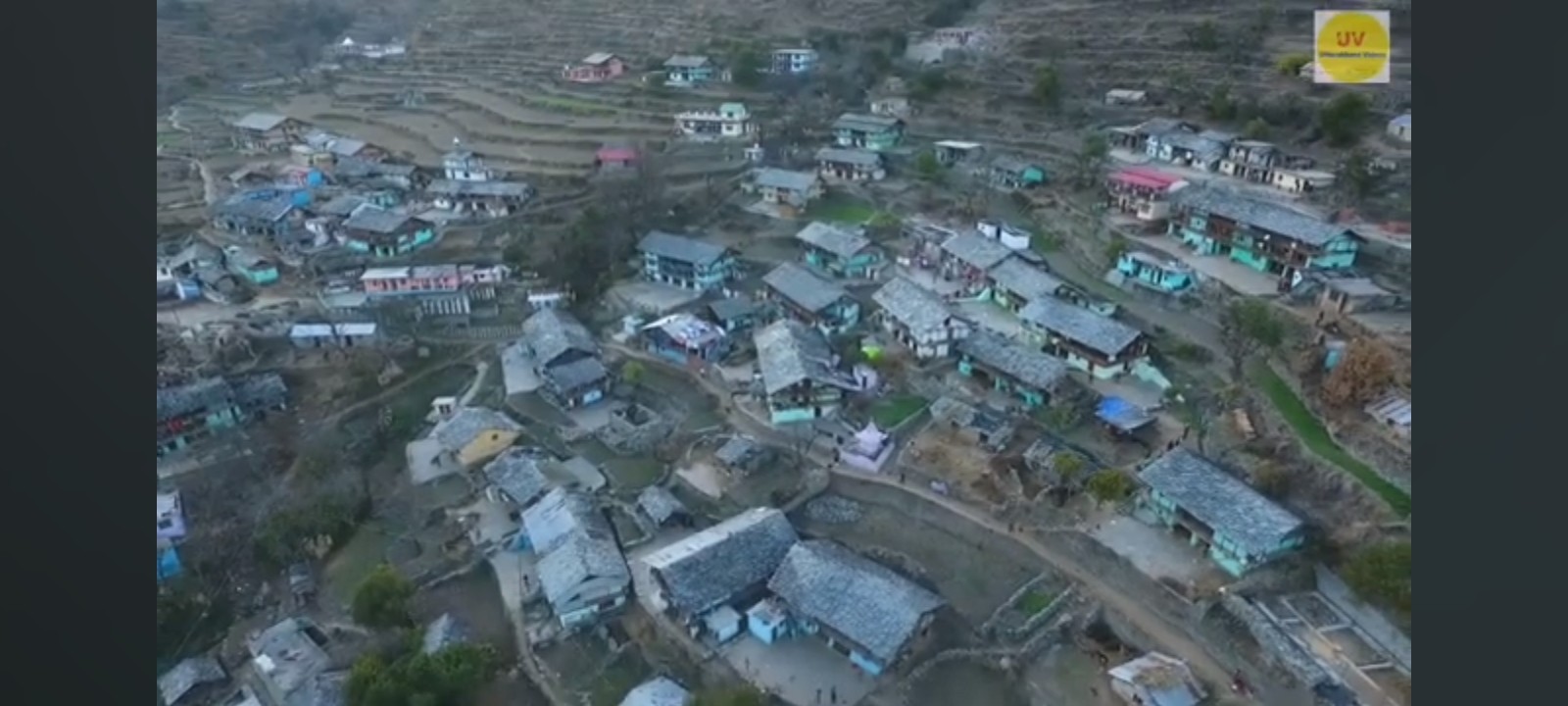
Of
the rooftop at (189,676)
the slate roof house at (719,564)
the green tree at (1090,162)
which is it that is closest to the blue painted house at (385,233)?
the rooftop at (189,676)

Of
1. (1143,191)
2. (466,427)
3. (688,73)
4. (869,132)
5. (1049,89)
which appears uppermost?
(688,73)

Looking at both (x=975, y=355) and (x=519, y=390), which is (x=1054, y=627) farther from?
(x=519, y=390)

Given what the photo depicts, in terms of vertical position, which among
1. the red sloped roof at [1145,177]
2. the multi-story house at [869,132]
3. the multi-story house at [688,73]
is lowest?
the red sloped roof at [1145,177]

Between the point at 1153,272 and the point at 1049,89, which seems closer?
the point at 1153,272

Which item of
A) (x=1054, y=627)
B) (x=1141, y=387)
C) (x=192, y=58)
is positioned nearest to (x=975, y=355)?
(x=1141, y=387)

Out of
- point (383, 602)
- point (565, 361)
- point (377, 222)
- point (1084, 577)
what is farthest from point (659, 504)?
point (377, 222)

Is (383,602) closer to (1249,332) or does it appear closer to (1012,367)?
(1012,367)

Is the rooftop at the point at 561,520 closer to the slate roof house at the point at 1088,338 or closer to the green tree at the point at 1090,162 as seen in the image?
the slate roof house at the point at 1088,338
